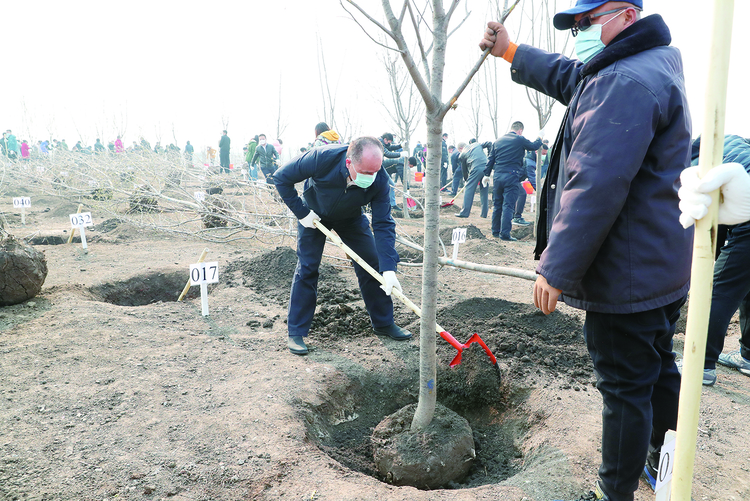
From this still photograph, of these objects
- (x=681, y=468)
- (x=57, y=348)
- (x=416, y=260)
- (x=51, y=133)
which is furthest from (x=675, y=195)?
(x=51, y=133)

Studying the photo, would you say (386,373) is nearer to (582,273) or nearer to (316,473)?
(316,473)

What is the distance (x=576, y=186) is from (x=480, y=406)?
6.49 feet

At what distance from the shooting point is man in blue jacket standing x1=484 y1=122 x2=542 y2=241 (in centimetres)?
824

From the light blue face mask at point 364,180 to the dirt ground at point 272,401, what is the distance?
133cm

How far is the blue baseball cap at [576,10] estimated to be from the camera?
1.60 m

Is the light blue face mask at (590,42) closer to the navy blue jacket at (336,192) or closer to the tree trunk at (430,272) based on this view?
the tree trunk at (430,272)

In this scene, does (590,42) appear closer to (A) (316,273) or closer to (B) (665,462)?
(B) (665,462)

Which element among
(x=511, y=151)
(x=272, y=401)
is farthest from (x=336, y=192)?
(x=511, y=151)

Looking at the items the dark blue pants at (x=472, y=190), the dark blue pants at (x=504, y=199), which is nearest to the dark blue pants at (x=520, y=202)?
the dark blue pants at (x=472, y=190)

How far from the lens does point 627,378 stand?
62.4 inches

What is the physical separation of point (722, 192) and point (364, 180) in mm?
2274

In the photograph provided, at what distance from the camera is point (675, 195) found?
149cm

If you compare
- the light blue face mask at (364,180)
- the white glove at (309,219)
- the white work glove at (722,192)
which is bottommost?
the white glove at (309,219)

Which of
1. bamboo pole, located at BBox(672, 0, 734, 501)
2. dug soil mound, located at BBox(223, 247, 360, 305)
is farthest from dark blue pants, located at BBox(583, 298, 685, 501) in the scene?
dug soil mound, located at BBox(223, 247, 360, 305)
